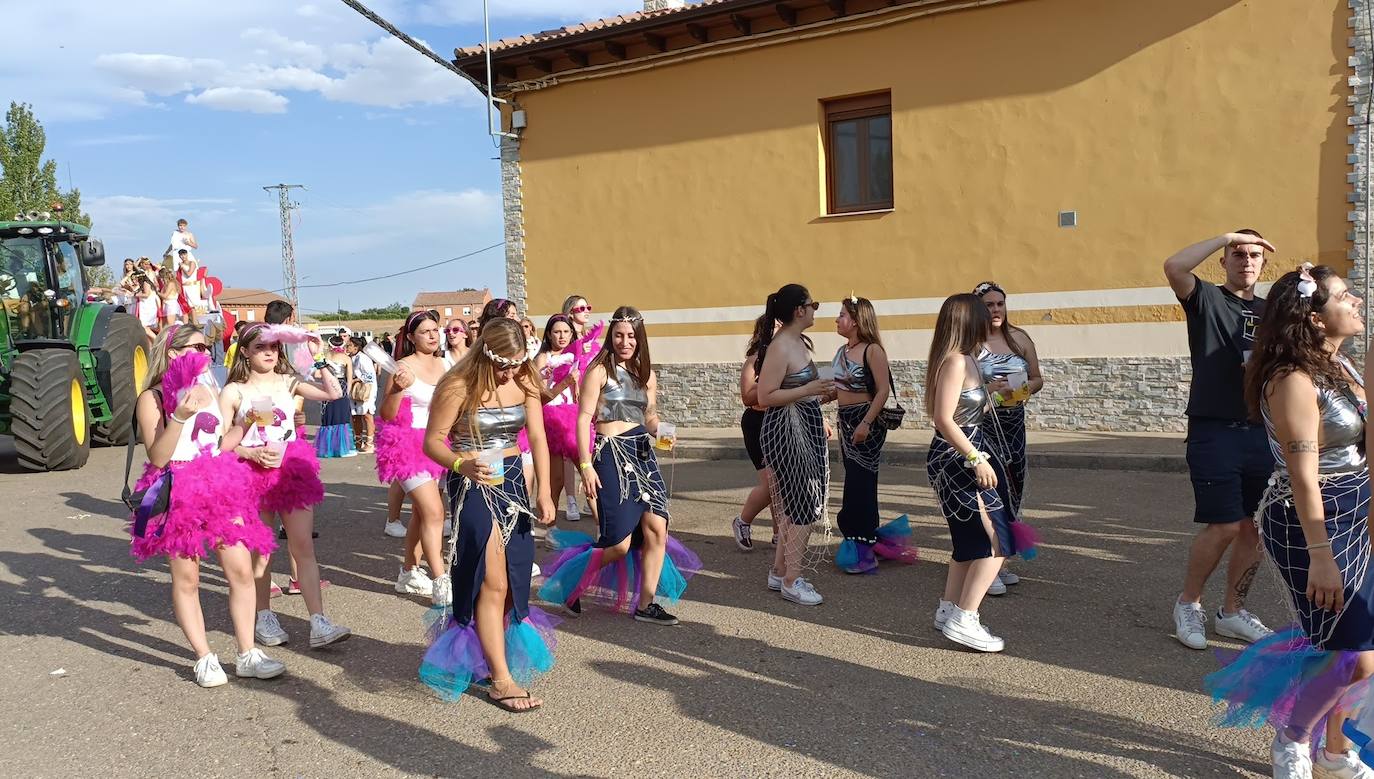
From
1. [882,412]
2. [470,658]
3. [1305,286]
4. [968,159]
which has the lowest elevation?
[470,658]

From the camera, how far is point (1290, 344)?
3229 millimetres

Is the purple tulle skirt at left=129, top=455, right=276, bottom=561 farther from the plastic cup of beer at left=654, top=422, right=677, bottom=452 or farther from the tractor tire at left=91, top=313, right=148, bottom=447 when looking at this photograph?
the tractor tire at left=91, top=313, right=148, bottom=447

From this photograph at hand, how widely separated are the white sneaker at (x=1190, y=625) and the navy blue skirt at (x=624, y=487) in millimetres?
2672

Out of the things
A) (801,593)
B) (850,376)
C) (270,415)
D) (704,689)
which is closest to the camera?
(704,689)

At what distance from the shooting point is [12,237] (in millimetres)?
13430

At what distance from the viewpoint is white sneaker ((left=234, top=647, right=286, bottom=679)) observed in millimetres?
4750

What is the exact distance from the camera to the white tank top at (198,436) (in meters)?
4.67

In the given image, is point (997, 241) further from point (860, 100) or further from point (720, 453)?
point (720, 453)

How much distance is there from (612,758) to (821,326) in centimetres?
1136

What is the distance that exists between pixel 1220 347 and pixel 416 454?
176 inches

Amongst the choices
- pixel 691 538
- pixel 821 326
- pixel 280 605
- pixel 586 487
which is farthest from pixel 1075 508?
pixel 821 326

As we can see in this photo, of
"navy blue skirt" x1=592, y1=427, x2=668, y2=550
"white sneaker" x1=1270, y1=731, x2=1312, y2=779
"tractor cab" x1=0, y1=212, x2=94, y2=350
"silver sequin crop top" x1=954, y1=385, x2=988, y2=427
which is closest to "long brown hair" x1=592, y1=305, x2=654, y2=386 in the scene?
"navy blue skirt" x1=592, y1=427, x2=668, y2=550

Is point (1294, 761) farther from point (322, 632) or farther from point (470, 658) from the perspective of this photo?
point (322, 632)

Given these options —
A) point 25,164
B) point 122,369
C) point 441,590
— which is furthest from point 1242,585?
point 25,164
